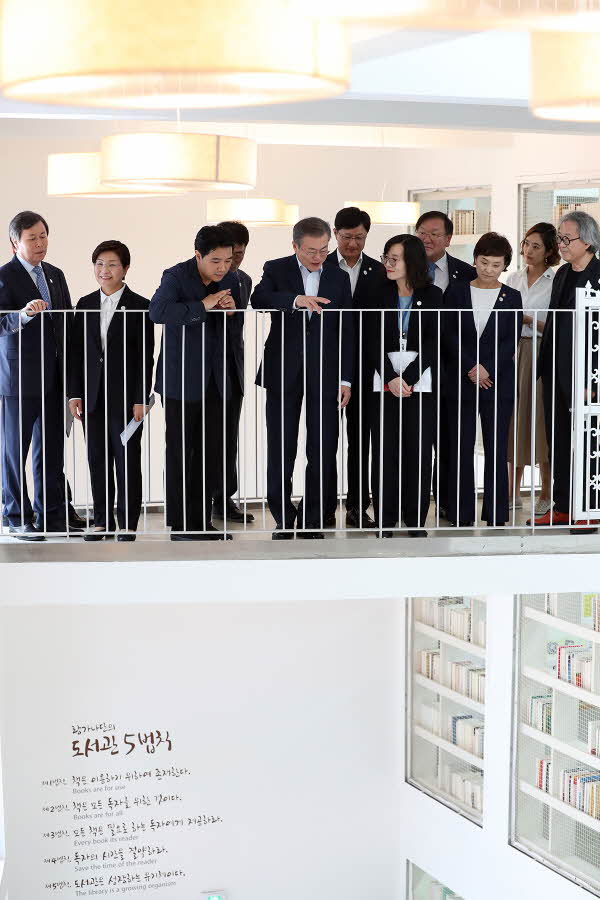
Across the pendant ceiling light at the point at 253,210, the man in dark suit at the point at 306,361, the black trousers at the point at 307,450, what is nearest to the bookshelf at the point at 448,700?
the pendant ceiling light at the point at 253,210

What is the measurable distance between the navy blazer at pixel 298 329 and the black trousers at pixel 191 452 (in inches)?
12.0

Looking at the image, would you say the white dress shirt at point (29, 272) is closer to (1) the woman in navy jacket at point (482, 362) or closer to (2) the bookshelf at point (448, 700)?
(1) the woman in navy jacket at point (482, 362)

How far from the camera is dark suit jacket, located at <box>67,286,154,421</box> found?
5859 millimetres

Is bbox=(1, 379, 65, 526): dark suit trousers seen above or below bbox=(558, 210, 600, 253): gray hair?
below

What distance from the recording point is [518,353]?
21.1 feet

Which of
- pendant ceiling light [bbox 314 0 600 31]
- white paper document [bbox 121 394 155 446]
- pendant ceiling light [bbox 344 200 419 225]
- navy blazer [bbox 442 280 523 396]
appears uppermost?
pendant ceiling light [bbox 344 200 419 225]

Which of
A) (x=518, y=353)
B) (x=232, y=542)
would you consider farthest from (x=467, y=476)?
(x=232, y=542)

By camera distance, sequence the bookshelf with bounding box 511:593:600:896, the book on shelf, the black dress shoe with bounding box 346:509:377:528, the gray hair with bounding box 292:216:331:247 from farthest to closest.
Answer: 1. the book on shelf
2. the bookshelf with bounding box 511:593:600:896
3. the black dress shoe with bounding box 346:509:377:528
4. the gray hair with bounding box 292:216:331:247

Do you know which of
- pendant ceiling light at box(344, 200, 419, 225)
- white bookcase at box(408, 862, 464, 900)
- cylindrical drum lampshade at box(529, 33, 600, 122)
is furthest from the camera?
white bookcase at box(408, 862, 464, 900)

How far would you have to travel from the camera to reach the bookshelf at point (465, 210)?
415 inches

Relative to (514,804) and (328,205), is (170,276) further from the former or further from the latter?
(328,205)

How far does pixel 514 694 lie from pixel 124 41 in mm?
7329

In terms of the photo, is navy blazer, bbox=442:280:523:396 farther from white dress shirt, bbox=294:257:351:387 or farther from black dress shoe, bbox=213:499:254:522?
black dress shoe, bbox=213:499:254:522

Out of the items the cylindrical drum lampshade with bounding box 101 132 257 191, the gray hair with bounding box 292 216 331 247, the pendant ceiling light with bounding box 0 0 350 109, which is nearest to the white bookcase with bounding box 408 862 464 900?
the gray hair with bounding box 292 216 331 247
